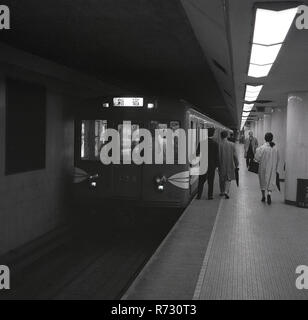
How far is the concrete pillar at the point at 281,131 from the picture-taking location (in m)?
16.5

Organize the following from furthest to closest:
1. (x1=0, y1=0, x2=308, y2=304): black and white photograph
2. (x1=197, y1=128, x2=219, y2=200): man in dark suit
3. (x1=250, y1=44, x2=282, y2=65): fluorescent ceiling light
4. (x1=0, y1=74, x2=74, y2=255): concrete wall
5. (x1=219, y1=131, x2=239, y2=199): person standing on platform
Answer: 1. (x1=219, y1=131, x2=239, y2=199): person standing on platform
2. (x1=197, y1=128, x2=219, y2=200): man in dark suit
3. (x1=0, y1=74, x2=74, y2=255): concrete wall
4. (x1=250, y1=44, x2=282, y2=65): fluorescent ceiling light
5. (x1=0, y1=0, x2=308, y2=304): black and white photograph

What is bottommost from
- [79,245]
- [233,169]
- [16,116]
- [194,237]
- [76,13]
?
[79,245]

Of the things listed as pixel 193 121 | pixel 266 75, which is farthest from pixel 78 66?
pixel 266 75

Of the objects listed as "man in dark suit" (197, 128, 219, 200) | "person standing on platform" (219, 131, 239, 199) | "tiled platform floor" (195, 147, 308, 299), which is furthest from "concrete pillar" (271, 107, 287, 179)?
"tiled platform floor" (195, 147, 308, 299)

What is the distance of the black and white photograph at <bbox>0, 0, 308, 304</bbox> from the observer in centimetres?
521

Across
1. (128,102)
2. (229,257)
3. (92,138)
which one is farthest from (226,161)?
(229,257)

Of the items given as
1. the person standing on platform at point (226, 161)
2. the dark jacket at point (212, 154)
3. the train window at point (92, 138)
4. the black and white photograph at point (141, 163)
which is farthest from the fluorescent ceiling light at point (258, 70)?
the person standing on platform at point (226, 161)

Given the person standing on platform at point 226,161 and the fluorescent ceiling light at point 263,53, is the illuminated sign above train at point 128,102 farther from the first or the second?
the fluorescent ceiling light at point 263,53

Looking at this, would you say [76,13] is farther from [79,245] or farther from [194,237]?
[79,245]

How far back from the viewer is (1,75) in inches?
325

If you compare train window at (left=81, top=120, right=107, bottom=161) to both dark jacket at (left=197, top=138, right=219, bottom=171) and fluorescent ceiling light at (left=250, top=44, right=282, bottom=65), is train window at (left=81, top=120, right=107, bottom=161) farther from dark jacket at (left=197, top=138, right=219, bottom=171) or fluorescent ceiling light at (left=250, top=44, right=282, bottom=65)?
fluorescent ceiling light at (left=250, top=44, right=282, bottom=65)

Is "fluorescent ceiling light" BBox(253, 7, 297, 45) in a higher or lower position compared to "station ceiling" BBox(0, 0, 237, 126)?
lower

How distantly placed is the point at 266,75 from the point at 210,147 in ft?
11.2

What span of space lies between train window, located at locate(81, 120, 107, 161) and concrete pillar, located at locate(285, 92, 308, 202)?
14.6 feet
